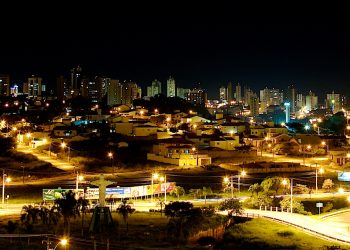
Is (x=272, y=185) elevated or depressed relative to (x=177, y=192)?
elevated

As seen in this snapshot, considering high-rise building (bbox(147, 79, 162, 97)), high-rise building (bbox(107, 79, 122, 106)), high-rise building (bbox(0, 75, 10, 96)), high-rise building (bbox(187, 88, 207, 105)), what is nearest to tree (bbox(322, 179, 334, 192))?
high-rise building (bbox(107, 79, 122, 106))

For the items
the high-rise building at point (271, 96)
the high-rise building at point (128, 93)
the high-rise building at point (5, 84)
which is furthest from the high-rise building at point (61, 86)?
the high-rise building at point (271, 96)

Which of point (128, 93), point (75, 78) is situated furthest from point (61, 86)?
point (128, 93)

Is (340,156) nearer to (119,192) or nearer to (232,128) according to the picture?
(232,128)

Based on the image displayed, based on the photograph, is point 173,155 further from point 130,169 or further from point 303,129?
point 303,129

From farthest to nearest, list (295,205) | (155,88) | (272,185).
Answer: (155,88) < (272,185) < (295,205)

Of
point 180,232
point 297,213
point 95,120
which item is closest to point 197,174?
point 297,213
